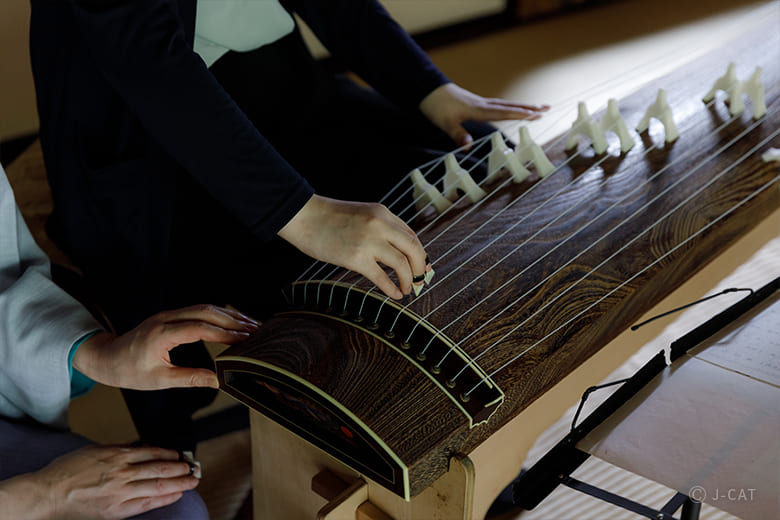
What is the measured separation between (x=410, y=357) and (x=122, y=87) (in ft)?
1.89

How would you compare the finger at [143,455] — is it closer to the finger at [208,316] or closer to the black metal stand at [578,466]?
the finger at [208,316]

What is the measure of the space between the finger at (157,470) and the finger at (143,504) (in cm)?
3

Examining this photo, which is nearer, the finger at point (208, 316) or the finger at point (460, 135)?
the finger at point (208, 316)

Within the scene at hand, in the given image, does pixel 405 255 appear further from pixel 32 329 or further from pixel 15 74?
pixel 15 74

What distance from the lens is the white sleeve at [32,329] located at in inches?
48.6

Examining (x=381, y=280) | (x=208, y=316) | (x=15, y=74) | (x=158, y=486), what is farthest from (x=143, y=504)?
(x=15, y=74)

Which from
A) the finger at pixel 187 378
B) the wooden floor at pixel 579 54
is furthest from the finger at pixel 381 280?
the wooden floor at pixel 579 54

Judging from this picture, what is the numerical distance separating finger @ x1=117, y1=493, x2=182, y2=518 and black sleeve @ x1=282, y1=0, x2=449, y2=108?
1007mm

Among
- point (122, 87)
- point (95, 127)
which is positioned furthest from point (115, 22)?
point (95, 127)

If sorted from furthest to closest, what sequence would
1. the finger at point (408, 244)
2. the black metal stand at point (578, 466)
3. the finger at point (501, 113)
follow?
1. the finger at point (501, 113)
2. the finger at point (408, 244)
3. the black metal stand at point (578, 466)

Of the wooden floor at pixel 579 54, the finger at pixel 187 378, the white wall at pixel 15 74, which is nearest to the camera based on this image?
the finger at pixel 187 378

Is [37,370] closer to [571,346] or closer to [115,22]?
[115,22]

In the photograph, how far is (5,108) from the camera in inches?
122

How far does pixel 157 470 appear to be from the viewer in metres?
1.20
